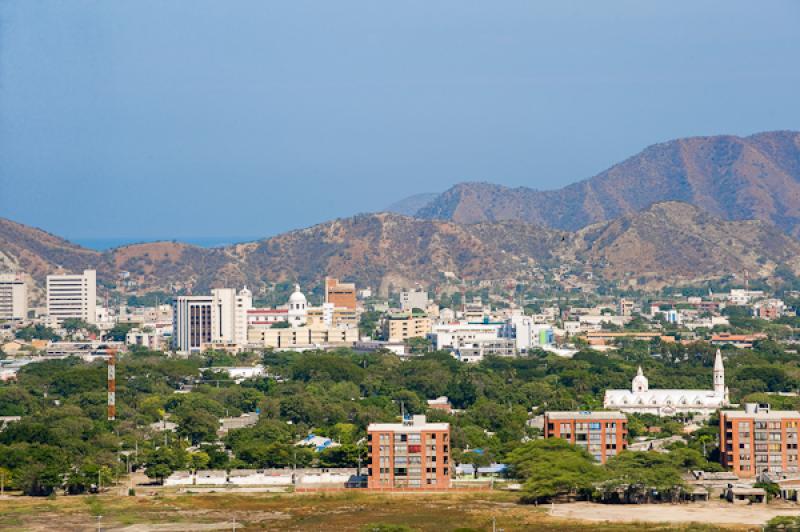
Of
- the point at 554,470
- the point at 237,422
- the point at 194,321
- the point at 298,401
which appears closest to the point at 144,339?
the point at 194,321

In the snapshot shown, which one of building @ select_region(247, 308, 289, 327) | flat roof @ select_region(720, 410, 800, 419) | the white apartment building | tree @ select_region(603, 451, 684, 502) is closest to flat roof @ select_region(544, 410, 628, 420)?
flat roof @ select_region(720, 410, 800, 419)

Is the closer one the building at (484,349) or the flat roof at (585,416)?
the flat roof at (585,416)

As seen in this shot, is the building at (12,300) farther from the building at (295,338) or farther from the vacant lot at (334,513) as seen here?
the vacant lot at (334,513)

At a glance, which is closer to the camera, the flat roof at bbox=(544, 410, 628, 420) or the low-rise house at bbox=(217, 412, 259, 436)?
the flat roof at bbox=(544, 410, 628, 420)

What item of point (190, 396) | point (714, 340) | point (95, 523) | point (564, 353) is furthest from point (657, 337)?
point (95, 523)

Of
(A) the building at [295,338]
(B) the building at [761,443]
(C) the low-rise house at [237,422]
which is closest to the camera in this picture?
(B) the building at [761,443]

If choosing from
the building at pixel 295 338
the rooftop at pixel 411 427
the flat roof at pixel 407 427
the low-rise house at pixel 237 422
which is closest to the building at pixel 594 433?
the rooftop at pixel 411 427

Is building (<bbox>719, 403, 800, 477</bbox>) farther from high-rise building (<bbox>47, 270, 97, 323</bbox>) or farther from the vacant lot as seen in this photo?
high-rise building (<bbox>47, 270, 97, 323</bbox>)
